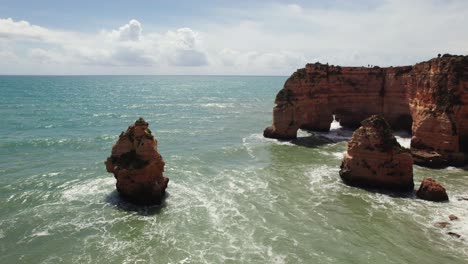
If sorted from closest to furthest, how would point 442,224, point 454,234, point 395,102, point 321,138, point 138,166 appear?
point 454,234 < point 442,224 < point 138,166 < point 321,138 < point 395,102

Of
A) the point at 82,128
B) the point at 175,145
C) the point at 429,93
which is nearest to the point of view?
the point at 429,93

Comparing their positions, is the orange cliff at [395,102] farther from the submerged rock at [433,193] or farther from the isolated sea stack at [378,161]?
the submerged rock at [433,193]

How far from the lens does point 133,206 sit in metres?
30.2

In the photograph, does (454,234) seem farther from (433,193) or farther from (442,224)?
(433,193)

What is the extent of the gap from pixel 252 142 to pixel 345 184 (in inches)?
830

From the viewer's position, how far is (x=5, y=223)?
2702cm

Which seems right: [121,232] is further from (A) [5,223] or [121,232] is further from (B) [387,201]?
(B) [387,201]

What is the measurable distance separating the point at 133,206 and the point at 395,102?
157ft

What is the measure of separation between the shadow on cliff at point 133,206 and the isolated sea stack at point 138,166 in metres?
0.41

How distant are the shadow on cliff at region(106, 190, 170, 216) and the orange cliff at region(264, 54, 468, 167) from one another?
30.4 meters

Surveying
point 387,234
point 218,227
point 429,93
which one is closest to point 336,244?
point 387,234


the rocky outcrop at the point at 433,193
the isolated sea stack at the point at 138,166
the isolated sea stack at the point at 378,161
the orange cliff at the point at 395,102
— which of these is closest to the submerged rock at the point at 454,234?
the rocky outcrop at the point at 433,193

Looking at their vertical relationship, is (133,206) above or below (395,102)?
below

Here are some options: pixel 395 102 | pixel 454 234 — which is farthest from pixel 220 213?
pixel 395 102
